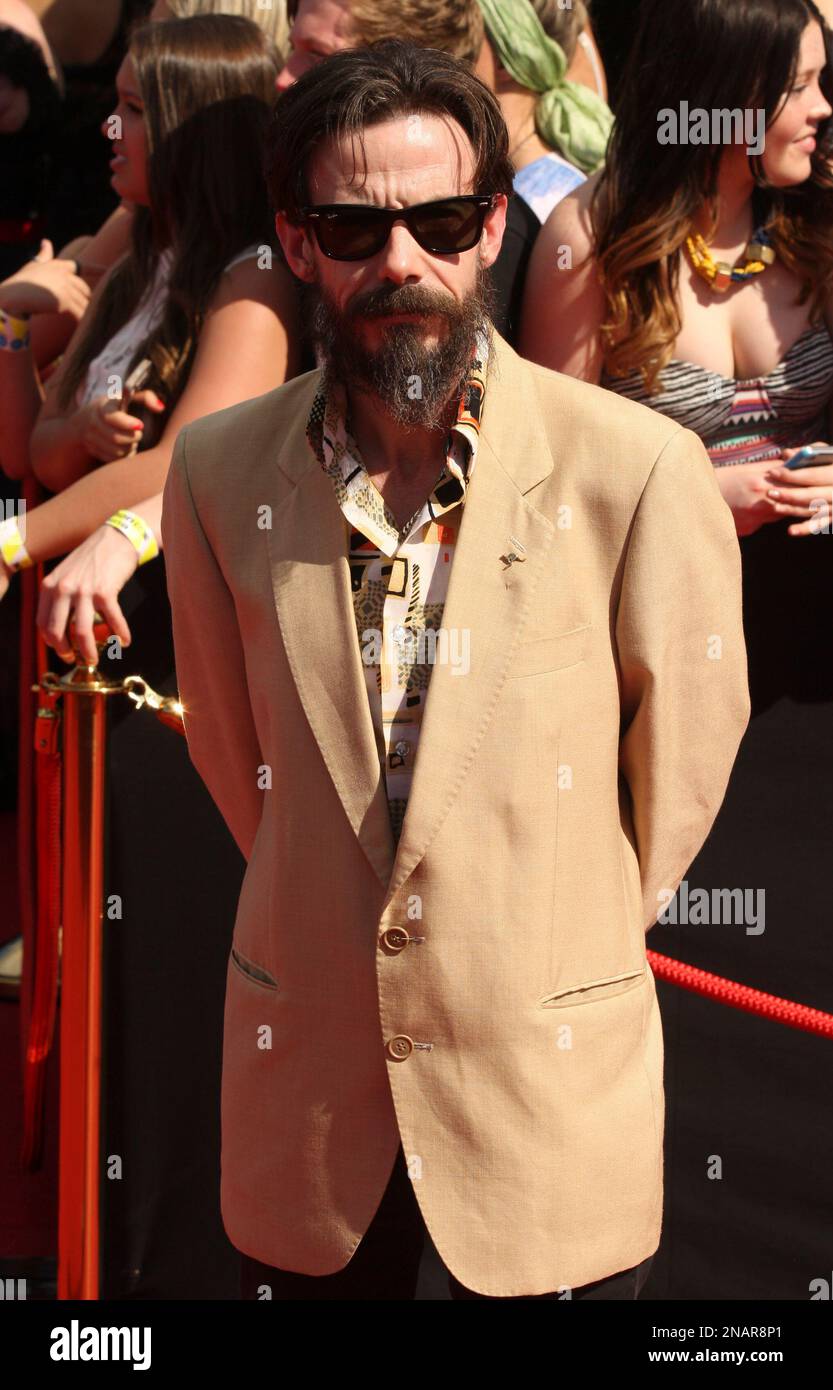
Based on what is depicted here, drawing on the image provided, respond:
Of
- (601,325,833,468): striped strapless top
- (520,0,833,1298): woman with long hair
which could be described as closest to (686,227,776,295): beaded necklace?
(520,0,833,1298): woman with long hair

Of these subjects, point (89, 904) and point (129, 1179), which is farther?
point (129, 1179)

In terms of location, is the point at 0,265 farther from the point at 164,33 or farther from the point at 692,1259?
the point at 692,1259

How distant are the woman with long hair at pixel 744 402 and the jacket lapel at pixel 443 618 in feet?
3.06

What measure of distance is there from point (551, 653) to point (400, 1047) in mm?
538

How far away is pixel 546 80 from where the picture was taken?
3.98 metres

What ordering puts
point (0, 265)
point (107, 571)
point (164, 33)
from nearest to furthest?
point (107, 571), point (164, 33), point (0, 265)

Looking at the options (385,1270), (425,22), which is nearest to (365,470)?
(385,1270)

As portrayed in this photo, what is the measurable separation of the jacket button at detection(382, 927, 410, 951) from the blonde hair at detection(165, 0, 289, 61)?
283cm

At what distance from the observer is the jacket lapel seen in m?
1.89

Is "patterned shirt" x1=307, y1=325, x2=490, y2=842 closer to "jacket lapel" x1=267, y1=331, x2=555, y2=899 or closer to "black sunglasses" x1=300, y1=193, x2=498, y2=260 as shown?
"jacket lapel" x1=267, y1=331, x2=555, y2=899

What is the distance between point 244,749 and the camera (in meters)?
2.21

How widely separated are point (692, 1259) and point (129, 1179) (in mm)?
1122

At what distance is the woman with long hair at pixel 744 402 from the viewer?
9.22 feet
